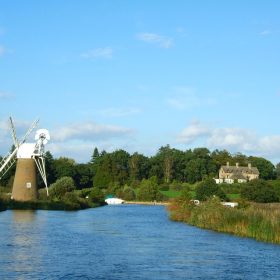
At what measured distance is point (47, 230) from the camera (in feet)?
126

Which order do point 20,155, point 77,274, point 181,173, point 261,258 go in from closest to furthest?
point 77,274
point 261,258
point 20,155
point 181,173

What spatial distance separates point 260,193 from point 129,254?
4213cm

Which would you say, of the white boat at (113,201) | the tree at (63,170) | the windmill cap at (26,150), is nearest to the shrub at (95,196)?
the white boat at (113,201)

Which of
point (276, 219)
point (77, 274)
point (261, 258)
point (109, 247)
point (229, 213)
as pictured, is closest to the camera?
point (77, 274)

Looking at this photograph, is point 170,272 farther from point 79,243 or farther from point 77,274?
point 79,243

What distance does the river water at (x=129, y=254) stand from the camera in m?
23.0

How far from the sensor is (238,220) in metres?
38.4

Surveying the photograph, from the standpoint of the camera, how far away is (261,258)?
90.5 ft

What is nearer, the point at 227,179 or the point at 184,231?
the point at 184,231

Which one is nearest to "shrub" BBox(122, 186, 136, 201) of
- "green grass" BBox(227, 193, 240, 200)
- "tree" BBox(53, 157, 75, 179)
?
"tree" BBox(53, 157, 75, 179)

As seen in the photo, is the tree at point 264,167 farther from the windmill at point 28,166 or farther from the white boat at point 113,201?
the windmill at point 28,166

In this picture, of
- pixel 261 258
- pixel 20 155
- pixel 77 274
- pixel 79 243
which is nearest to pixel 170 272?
pixel 77 274

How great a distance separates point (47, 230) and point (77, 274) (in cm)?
1645

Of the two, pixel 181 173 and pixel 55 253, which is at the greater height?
pixel 181 173
